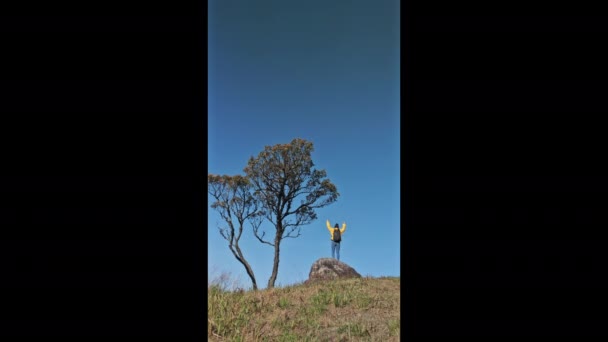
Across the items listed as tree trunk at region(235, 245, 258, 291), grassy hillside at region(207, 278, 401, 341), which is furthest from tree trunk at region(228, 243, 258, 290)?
grassy hillside at region(207, 278, 401, 341)

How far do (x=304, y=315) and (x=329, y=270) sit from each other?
513cm

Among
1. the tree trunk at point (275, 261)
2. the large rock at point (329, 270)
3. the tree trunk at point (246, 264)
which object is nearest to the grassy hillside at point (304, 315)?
the large rock at point (329, 270)

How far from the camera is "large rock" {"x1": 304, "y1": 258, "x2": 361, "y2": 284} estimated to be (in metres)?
10.8

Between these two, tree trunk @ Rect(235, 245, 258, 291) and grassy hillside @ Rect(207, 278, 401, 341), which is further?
tree trunk @ Rect(235, 245, 258, 291)

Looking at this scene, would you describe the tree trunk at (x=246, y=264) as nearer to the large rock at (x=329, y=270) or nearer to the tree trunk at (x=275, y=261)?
the tree trunk at (x=275, y=261)

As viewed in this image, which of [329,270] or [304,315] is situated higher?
[329,270]

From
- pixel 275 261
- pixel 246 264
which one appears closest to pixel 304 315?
pixel 275 261

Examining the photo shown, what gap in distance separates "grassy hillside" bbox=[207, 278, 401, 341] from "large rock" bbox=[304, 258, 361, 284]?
311 cm

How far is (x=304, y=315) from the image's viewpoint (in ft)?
19.6

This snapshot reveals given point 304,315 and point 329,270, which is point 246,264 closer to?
point 329,270

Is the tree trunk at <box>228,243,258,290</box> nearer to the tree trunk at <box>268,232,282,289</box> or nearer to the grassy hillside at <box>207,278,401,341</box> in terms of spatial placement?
the tree trunk at <box>268,232,282,289</box>
